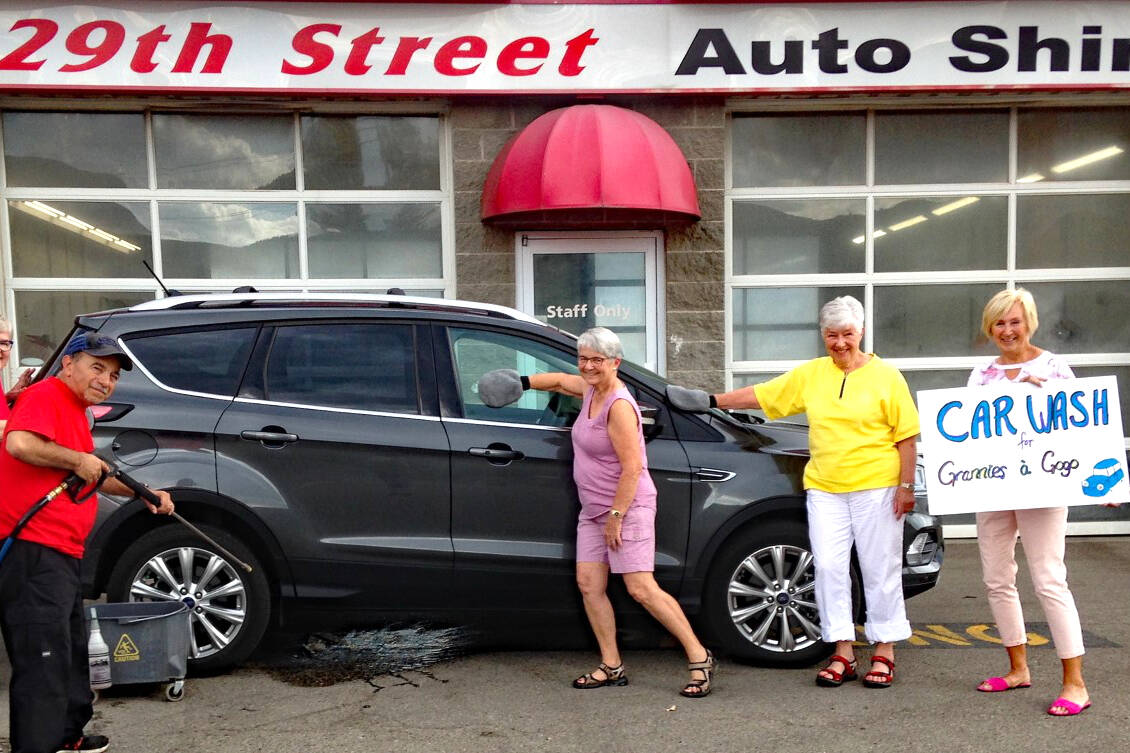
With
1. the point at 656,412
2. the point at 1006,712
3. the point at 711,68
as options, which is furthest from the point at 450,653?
the point at 711,68

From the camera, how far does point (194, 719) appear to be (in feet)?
13.6

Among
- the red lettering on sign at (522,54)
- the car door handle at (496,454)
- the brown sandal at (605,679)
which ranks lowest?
the brown sandal at (605,679)

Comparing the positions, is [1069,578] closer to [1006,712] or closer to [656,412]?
[1006,712]

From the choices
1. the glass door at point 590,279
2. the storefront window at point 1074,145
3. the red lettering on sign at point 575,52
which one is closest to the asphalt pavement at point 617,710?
the glass door at point 590,279

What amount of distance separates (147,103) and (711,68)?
185 inches

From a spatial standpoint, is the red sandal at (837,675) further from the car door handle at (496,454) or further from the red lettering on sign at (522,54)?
the red lettering on sign at (522,54)

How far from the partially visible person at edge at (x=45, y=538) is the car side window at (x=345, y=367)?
1.21 metres

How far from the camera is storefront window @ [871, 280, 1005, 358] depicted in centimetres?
868

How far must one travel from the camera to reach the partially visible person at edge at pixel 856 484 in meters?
4.34

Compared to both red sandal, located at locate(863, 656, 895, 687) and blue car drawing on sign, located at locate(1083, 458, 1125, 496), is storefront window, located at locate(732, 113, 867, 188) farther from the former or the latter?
red sandal, located at locate(863, 656, 895, 687)

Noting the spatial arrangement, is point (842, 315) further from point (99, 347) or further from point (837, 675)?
point (99, 347)

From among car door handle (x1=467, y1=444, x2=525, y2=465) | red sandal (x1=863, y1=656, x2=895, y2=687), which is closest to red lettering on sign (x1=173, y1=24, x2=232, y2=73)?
car door handle (x1=467, y1=444, x2=525, y2=465)

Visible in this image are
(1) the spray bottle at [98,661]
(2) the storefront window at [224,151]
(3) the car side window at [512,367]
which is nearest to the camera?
(1) the spray bottle at [98,661]

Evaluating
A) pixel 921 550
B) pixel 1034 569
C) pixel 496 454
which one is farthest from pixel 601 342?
pixel 1034 569
